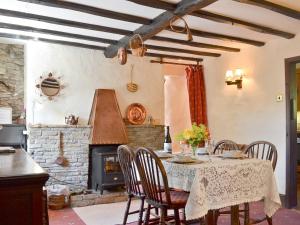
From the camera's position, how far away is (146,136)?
561 cm

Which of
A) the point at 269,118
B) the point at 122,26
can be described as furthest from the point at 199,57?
the point at 122,26

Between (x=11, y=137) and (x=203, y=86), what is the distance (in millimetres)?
3595

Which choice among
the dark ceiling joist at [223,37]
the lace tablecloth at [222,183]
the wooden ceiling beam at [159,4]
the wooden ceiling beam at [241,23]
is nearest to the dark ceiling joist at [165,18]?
the wooden ceiling beam at [159,4]

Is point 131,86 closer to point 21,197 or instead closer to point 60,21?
point 60,21

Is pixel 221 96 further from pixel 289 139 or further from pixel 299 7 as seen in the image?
pixel 299 7

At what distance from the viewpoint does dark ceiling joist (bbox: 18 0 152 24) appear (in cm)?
316

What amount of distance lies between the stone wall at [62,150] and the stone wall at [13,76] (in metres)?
0.53

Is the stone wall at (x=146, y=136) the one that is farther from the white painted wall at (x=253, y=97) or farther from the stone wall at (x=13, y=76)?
the stone wall at (x=13, y=76)

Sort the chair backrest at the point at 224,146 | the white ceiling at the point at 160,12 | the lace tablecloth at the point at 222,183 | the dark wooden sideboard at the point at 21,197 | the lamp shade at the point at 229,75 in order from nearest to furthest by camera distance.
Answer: the dark wooden sideboard at the point at 21,197 < the lace tablecloth at the point at 222,183 < the white ceiling at the point at 160,12 < the chair backrest at the point at 224,146 < the lamp shade at the point at 229,75

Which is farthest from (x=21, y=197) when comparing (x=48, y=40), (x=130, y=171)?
(x=48, y=40)

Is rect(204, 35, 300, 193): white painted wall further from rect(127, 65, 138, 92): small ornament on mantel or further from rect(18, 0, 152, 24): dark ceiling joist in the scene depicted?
rect(18, 0, 152, 24): dark ceiling joist

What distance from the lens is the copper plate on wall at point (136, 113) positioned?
18.0 ft

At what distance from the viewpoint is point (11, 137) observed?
15.0 feet

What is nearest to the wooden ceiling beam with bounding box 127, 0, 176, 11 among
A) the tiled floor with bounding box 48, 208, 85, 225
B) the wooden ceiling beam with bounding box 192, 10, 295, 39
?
the wooden ceiling beam with bounding box 192, 10, 295, 39
